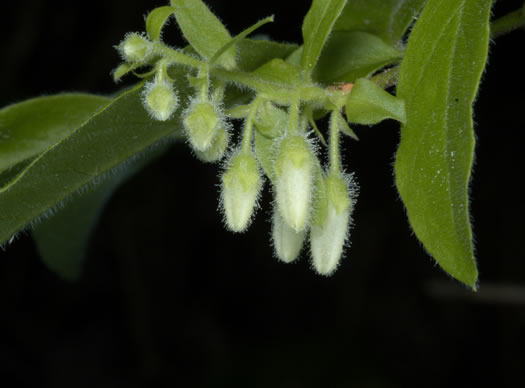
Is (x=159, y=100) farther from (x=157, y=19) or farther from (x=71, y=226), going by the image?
(x=71, y=226)

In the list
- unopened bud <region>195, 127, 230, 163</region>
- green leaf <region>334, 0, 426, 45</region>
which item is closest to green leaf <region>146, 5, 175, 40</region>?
unopened bud <region>195, 127, 230, 163</region>

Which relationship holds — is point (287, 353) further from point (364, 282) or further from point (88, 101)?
point (88, 101)

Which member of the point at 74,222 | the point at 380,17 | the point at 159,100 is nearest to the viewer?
the point at 159,100

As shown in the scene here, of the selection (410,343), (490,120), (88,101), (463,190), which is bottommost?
(410,343)

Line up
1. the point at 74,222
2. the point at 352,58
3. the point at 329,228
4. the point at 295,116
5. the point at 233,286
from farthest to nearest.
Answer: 1. the point at 233,286
2. the point at 74,222
3. the point at 352,58
4. the point at 329,228
5. the point at 295,116

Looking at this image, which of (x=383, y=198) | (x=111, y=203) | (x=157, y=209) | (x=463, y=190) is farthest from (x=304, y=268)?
(x=463, y=190)

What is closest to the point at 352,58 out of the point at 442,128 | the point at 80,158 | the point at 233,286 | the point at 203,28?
the point at 203,28

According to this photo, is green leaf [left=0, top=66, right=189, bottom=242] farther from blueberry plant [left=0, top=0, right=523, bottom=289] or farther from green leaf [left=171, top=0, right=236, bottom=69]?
green leaf [left=171, top=0, right=236, bottom=69]
